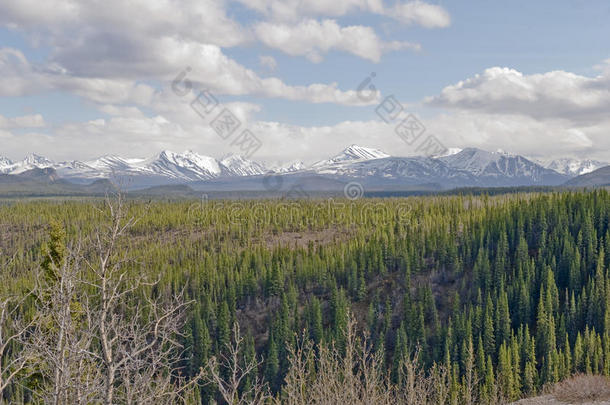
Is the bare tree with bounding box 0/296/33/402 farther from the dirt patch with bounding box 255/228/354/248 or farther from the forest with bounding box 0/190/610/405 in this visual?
the dirt patch with bounding box 255/228/354/248

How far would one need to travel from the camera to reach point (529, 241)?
140 m

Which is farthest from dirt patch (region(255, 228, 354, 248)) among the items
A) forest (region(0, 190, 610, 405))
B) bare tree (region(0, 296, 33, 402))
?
bare tree (region(0, 296, 33, 402))

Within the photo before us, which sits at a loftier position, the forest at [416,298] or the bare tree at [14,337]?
the bare tree at [14,337]

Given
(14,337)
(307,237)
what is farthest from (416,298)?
(14,337)

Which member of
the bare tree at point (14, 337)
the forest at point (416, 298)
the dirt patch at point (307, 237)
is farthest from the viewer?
the dirt patch at point (307, 237)

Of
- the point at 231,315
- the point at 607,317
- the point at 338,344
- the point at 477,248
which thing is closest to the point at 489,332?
the point at 607,317

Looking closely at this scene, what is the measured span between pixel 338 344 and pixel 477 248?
58.7m

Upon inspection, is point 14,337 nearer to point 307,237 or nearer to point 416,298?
point 416,298

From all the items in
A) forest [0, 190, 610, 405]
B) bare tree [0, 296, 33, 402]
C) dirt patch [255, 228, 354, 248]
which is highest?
bare tree [0, 296, 33, 402]

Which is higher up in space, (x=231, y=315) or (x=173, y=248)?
(x=173, y=248)

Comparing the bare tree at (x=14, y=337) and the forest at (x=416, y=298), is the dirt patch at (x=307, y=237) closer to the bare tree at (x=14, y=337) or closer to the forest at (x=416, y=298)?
the forest at (x=416, y=298)

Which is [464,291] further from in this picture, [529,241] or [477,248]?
[529,241]

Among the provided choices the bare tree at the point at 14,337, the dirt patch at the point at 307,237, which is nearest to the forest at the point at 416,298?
the dirt patch at the point at 307,237

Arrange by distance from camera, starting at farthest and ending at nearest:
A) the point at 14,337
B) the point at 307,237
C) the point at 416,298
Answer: the point at 307,237
the point at 416,298
the point at 14,337
